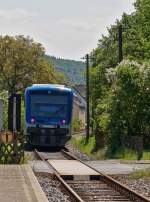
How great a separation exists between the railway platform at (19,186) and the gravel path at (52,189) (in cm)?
38

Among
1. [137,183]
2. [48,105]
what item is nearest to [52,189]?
[137,183]

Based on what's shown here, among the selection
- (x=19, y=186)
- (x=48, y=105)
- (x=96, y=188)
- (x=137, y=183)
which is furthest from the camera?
(x=48, y=105)

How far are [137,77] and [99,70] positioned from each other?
1051 inches

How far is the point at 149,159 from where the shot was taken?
101 feet

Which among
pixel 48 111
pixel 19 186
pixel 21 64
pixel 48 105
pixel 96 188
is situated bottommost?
pixel 96 188

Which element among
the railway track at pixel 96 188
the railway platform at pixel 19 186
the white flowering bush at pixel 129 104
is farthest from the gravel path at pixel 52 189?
the white flowering bush at pixel 129 104

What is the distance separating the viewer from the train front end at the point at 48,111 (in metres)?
38.3

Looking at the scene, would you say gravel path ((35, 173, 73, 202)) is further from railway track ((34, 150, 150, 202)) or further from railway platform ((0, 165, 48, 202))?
railway platform ((0, 165, 48, 202))

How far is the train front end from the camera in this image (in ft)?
126

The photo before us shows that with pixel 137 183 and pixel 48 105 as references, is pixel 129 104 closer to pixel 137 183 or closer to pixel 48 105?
Result: pixel 48 105

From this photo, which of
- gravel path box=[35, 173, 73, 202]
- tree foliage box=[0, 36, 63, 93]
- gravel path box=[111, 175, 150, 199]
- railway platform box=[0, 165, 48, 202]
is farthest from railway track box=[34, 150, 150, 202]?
tree foliage box=[0, 36, 63, 93]

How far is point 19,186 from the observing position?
1642 centimetres

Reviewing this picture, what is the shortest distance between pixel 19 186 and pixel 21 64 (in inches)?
3098

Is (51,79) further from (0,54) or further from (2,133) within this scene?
(2,133)
